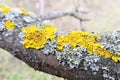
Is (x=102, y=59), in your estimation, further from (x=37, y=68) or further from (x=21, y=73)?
(x=21, y=73)

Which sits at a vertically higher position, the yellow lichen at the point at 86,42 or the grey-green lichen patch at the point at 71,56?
the yellow lichen at the point at 86,42


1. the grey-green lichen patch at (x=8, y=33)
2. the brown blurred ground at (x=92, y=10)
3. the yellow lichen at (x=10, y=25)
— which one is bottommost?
the grey-green lichen patch at (x=8, y=33)

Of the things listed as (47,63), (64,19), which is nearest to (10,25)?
(47,63)

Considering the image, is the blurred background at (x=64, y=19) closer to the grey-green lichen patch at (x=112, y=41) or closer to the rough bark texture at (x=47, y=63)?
the rough bark texture at (x=47, y=63)

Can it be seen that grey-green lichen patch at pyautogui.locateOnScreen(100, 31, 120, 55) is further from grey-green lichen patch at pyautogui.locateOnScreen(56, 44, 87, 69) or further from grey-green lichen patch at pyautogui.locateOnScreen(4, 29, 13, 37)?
grey-green lichen patch at pyautogui.locateOnScreen(4, 29, 13, 37)

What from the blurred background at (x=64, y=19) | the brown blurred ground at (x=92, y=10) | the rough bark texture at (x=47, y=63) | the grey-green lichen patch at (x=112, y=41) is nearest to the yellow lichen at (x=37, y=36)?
the rough bark texture at (x=47, y=63)

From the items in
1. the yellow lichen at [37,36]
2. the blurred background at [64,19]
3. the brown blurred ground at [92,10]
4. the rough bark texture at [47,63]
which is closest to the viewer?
the rough bark texture at [47,63]
